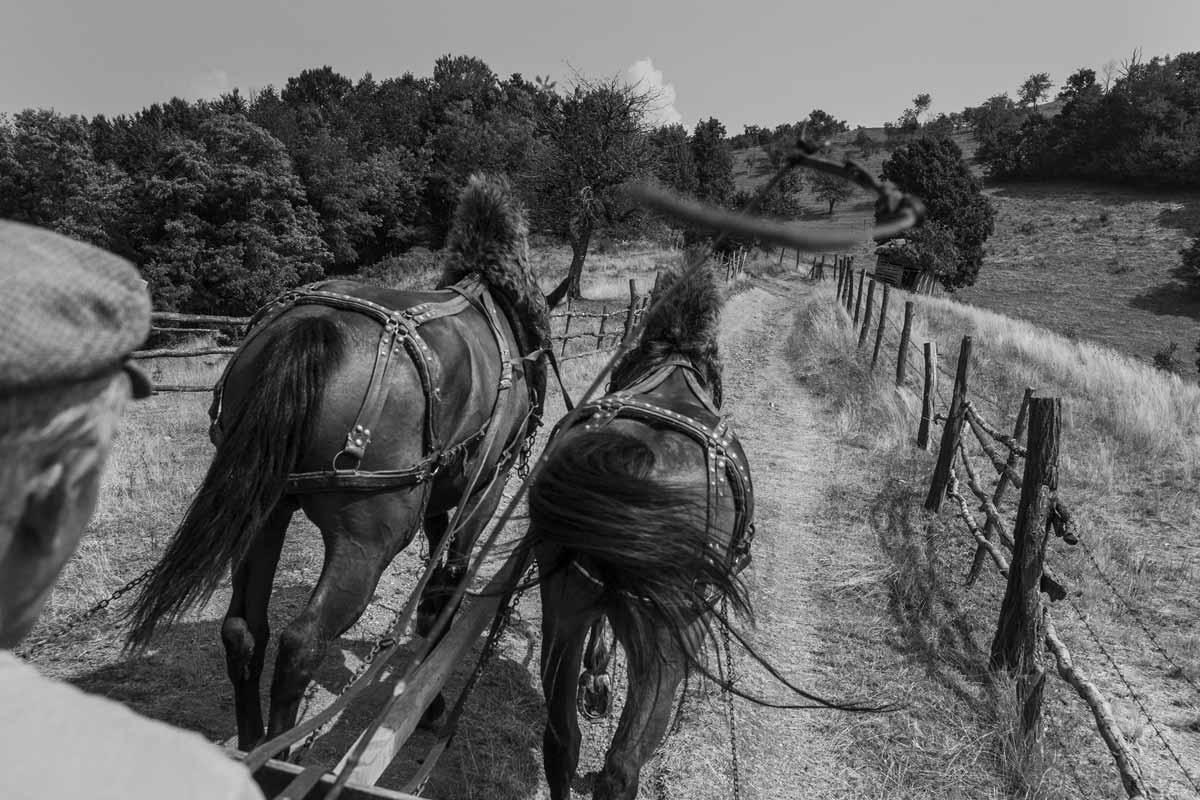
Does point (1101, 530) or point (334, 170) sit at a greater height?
point (334, 170)

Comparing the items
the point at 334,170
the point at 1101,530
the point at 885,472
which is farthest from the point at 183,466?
the point at 334,170

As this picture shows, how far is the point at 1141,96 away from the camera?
2500 inches

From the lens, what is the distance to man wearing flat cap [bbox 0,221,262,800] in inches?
23.3

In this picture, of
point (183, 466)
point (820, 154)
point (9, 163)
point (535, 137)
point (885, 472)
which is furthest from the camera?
point (535, 137)

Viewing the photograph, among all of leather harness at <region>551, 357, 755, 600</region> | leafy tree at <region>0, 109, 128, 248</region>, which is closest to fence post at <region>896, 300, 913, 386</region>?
leather harness at <region>551, 357, 755, 600</region>

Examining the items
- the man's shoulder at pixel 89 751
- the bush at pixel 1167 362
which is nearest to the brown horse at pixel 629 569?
the man's shoulder at pixel 89 751

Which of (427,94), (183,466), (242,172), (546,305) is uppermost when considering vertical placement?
(427,94)

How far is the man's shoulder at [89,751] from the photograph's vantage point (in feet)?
1.88

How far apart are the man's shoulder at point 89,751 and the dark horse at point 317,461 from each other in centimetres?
190

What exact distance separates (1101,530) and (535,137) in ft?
150

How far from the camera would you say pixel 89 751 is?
1.97 ft

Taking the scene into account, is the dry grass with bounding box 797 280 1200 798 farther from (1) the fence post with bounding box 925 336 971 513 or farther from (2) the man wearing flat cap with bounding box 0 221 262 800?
(2) the man wearing flat cap with bounding box 0 221 262 800

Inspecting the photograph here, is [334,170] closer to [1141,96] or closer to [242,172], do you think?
[242,172]

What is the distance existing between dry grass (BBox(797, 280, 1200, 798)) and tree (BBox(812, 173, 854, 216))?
167ft
